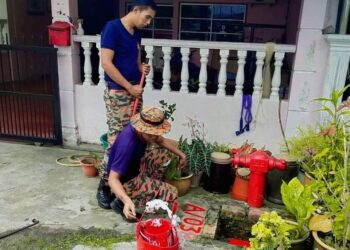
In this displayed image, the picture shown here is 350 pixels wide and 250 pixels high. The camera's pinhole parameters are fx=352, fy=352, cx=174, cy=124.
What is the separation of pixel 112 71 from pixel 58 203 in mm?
1269

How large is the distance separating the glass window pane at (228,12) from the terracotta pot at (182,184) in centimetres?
563

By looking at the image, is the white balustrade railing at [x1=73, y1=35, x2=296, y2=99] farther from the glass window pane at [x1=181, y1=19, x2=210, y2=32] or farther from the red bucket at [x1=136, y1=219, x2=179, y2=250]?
the glass window pane at [x1=181, y1=19, x2=210, y2=32]

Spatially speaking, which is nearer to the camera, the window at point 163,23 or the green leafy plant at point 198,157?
the green leafy plant at point 198,157

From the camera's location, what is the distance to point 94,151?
170 inches

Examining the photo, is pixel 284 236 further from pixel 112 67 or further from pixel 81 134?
pixel 81 134

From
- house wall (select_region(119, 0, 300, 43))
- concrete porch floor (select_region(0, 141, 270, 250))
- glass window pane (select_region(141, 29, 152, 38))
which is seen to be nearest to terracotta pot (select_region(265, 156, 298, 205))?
concrete porch floor (select_region(0, 141, 270, 250))

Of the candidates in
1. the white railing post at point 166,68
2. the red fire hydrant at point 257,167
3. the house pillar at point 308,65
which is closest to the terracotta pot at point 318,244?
the red fire hydrant at point 257,167

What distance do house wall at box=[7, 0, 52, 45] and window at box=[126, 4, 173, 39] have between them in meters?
1.95

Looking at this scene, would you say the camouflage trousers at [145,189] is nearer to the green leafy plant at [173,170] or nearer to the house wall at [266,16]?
the green leafy plant at [173,170]

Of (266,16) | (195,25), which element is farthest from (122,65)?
(266,16)

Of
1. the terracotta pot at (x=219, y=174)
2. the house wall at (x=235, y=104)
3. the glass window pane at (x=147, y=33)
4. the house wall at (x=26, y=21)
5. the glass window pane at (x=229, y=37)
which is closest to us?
the terracotta pot at (x=219, y=174)

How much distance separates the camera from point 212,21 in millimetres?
8125

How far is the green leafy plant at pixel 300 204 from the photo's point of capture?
2436 mm

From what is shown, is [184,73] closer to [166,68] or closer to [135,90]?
[166,68]
